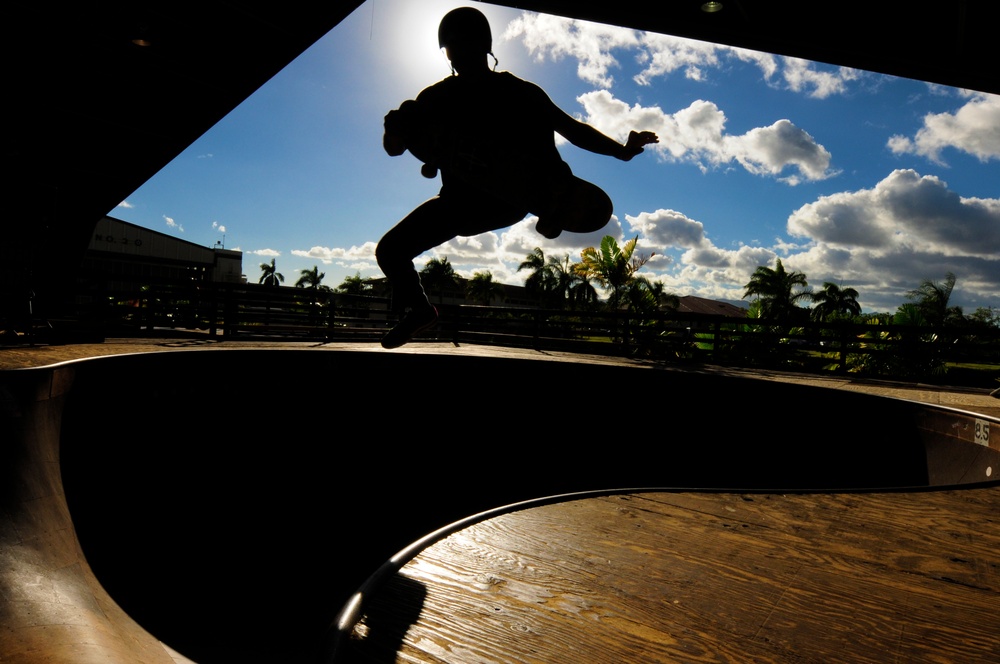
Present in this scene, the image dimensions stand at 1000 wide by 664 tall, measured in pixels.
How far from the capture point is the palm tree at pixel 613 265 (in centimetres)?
1917

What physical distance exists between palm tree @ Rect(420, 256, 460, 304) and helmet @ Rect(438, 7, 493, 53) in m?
54.4

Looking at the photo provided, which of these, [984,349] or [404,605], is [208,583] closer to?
[404,605]

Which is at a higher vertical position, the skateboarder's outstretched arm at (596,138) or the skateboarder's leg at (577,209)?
the skateboarder's outstretched arm at (596,138)

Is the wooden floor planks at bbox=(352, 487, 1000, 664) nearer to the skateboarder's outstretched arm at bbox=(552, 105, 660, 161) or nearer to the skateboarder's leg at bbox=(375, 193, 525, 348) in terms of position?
the skateboarder's leg at bbox=(375, 193, 525, 348)

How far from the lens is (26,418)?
2213 mm

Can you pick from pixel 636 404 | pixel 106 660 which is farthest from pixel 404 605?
pixel 636 404

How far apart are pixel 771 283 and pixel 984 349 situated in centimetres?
2877

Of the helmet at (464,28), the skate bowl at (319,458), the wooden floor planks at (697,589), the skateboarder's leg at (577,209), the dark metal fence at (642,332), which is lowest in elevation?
the skate bowl at (319,458)

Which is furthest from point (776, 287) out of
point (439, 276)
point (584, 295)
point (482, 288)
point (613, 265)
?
point (439, 276)

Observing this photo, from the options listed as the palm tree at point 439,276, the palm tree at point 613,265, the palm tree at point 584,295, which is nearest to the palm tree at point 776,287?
the palm tree at point 584,295

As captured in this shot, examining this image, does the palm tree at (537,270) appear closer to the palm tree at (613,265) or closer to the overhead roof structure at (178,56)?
the palm tree at (613,265)

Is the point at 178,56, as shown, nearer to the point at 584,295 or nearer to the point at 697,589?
the point at 697,589

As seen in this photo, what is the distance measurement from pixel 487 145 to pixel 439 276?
56.7 meters

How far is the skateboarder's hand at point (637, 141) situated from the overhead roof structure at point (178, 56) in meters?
3.40
